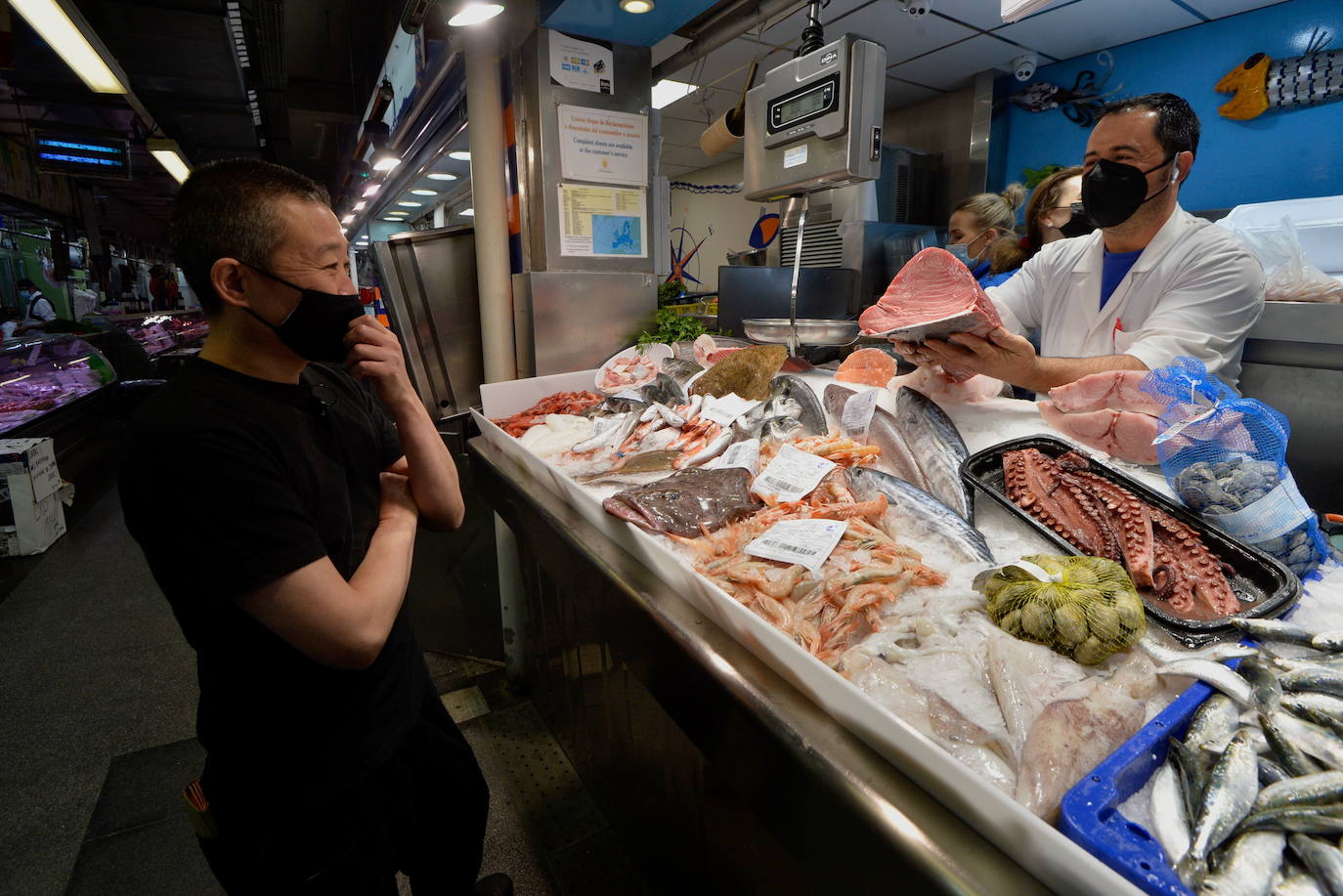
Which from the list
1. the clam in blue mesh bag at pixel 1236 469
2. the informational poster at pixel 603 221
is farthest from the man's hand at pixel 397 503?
the informational poster at pixel 603 221

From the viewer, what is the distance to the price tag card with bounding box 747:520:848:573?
1.33m

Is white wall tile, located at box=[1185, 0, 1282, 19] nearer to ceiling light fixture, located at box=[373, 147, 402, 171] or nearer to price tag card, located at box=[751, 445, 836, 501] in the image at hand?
price tag card, located at box=[751, 445, 836, 501]

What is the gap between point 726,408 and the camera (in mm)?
2293

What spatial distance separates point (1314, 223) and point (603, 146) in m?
3.69

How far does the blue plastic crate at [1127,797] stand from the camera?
2.16 ft

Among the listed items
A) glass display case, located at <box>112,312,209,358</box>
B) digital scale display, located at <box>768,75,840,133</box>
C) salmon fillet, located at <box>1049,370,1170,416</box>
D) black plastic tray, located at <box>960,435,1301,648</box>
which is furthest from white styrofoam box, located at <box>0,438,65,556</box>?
salmon fillet, located at <box>1049,370,1170,416</box>

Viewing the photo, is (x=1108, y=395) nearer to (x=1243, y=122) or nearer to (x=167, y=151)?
(x=1243, y=122)

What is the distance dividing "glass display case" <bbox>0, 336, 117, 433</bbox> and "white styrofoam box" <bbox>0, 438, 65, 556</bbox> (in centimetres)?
42

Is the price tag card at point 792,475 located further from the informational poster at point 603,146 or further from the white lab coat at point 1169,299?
the informational poster at point 603,146

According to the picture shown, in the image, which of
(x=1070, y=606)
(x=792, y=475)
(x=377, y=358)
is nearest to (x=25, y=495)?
(x=377, y=358)

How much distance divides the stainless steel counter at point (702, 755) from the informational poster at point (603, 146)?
170 cm

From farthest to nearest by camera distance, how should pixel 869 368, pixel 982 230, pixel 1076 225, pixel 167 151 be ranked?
pixel 167 151, pixel 982 230, pixel 1076 225, pixel 869 368

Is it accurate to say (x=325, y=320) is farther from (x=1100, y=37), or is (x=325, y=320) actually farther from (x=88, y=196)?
(x=88, y=196)

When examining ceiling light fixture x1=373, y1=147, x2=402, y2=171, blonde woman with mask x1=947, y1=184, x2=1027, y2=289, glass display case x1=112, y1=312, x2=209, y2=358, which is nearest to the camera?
blonde woman with mask x1=947, y1=184, x2=1027, y2=289
